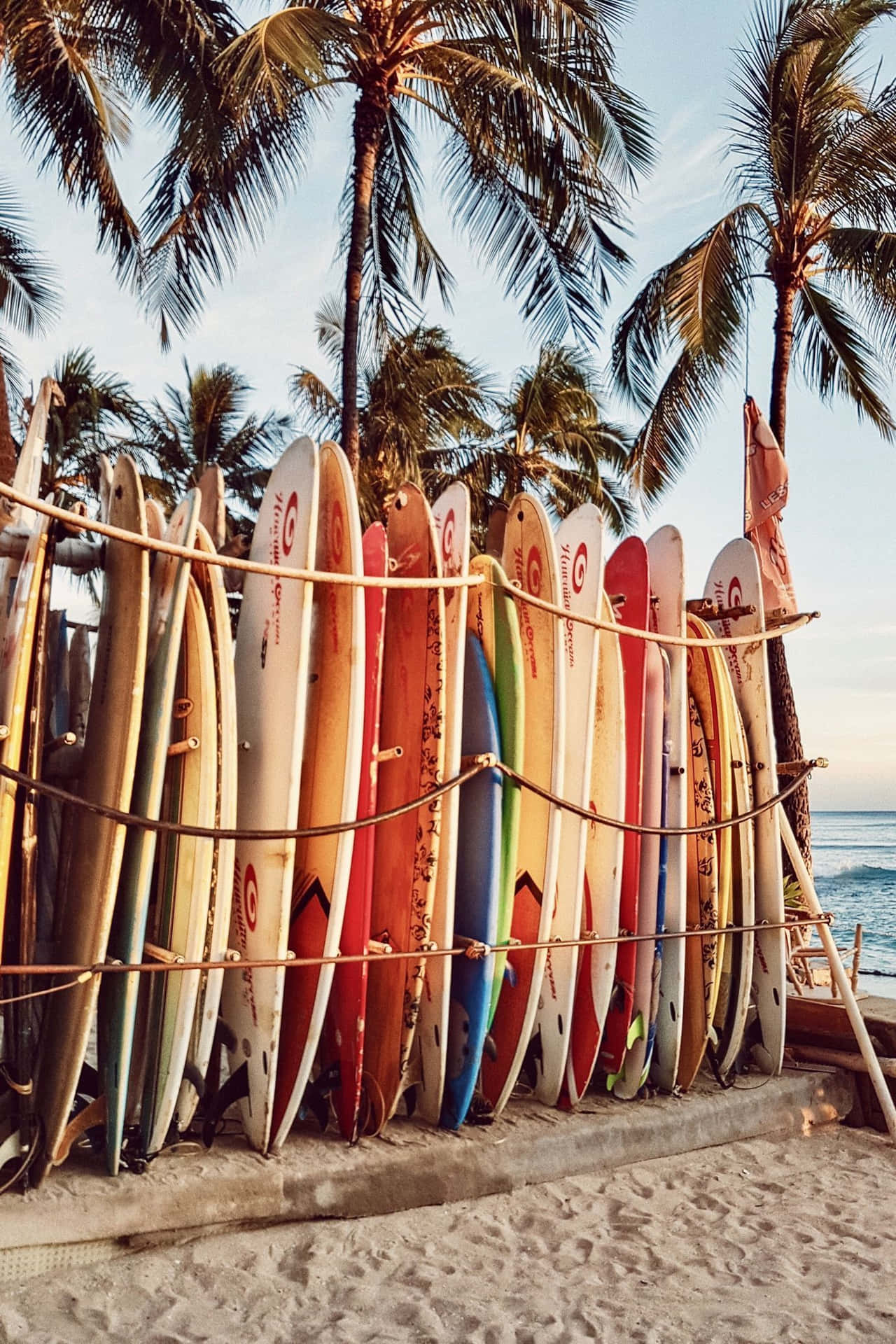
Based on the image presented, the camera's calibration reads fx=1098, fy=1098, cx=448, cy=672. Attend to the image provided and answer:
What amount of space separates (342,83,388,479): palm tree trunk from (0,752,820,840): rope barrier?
27.0 feet

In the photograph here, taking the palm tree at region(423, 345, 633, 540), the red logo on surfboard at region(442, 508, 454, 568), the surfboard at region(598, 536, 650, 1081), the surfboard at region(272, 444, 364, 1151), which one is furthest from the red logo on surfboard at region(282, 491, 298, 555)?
the palm tree at region(423, 345, 633, 540)

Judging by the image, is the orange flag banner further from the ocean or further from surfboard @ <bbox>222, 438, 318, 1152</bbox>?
the ocean

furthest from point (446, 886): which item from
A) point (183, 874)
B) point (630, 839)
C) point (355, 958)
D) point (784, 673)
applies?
point (784, 673)

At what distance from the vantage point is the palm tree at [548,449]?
2238 centimetres

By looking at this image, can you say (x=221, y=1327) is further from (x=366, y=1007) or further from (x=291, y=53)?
(x=291, y=53)

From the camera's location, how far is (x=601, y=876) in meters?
3.27

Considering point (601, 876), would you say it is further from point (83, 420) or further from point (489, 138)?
point (83, 420)

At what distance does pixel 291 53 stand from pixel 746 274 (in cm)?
595

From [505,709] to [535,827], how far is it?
371mm

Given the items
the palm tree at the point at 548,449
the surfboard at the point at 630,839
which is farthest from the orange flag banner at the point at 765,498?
the palm tree at the point at 548,449

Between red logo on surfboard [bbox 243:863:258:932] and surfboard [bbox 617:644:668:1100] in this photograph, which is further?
surfboard [bbox 617:644:668:1100]

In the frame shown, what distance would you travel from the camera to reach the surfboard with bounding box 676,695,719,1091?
11.4 feet

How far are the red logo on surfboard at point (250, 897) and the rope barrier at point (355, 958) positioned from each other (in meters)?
0.10

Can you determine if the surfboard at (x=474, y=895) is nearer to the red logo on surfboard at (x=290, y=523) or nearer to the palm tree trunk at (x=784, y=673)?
the red logo on surfboard at (x=290, y=523)
